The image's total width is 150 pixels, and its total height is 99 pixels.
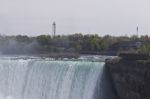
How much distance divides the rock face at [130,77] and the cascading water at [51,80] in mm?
771

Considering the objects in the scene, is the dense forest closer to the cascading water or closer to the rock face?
the cascading water

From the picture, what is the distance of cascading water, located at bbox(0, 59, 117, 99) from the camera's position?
30.1 m

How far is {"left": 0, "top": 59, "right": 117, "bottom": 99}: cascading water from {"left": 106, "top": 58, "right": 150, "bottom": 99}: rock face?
771 millimetres

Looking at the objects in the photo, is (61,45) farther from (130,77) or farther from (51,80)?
(130,77)

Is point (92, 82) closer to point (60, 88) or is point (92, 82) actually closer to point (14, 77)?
point (60, 88)

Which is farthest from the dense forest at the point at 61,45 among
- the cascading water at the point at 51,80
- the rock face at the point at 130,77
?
the rock face at the point at 130,77

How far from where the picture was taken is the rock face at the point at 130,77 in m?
27.4

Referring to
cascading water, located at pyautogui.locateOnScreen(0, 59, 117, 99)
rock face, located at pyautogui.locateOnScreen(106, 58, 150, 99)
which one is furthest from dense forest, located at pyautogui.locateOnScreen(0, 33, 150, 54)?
rock face, located at pyautogui.locateOnScreen(106, 58, 150, 99)

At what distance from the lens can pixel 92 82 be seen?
30.1 meters

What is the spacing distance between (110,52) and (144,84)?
22.3 meters

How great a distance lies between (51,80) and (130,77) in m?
5.73

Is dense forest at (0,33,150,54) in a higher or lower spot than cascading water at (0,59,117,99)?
higher

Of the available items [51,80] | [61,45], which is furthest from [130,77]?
[61,45]

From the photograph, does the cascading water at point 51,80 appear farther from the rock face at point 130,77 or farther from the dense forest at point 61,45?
the dense forest at point 61,45
